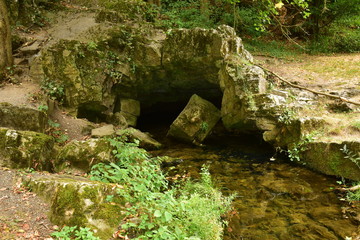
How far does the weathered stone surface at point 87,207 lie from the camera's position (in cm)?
347

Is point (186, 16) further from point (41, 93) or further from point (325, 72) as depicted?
point (41, 93)

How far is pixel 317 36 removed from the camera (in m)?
15.9

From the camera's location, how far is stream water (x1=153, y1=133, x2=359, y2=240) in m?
5.03

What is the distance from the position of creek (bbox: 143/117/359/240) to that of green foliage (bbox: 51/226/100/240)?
2.68 meters

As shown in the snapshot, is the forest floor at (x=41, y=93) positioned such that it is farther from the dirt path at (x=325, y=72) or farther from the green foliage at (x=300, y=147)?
the green foliage at (x=300, y=147)

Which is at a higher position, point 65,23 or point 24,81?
point 65,23

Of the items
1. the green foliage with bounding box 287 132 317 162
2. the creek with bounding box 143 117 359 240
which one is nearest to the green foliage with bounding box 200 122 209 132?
the creek with bounding box 143 117 359 240

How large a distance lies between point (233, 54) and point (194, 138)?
3439 millimetres

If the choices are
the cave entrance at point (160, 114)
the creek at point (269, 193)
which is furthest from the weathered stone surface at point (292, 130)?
the cave entrance at point (160, 114)

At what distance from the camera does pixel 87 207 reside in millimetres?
3580

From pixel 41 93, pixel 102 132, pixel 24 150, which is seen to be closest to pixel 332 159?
pixel 102 132

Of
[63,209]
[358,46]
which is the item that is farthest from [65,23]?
[358,46]

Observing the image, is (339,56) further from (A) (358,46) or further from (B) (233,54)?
(B) (233,54)

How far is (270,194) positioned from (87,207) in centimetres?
447
